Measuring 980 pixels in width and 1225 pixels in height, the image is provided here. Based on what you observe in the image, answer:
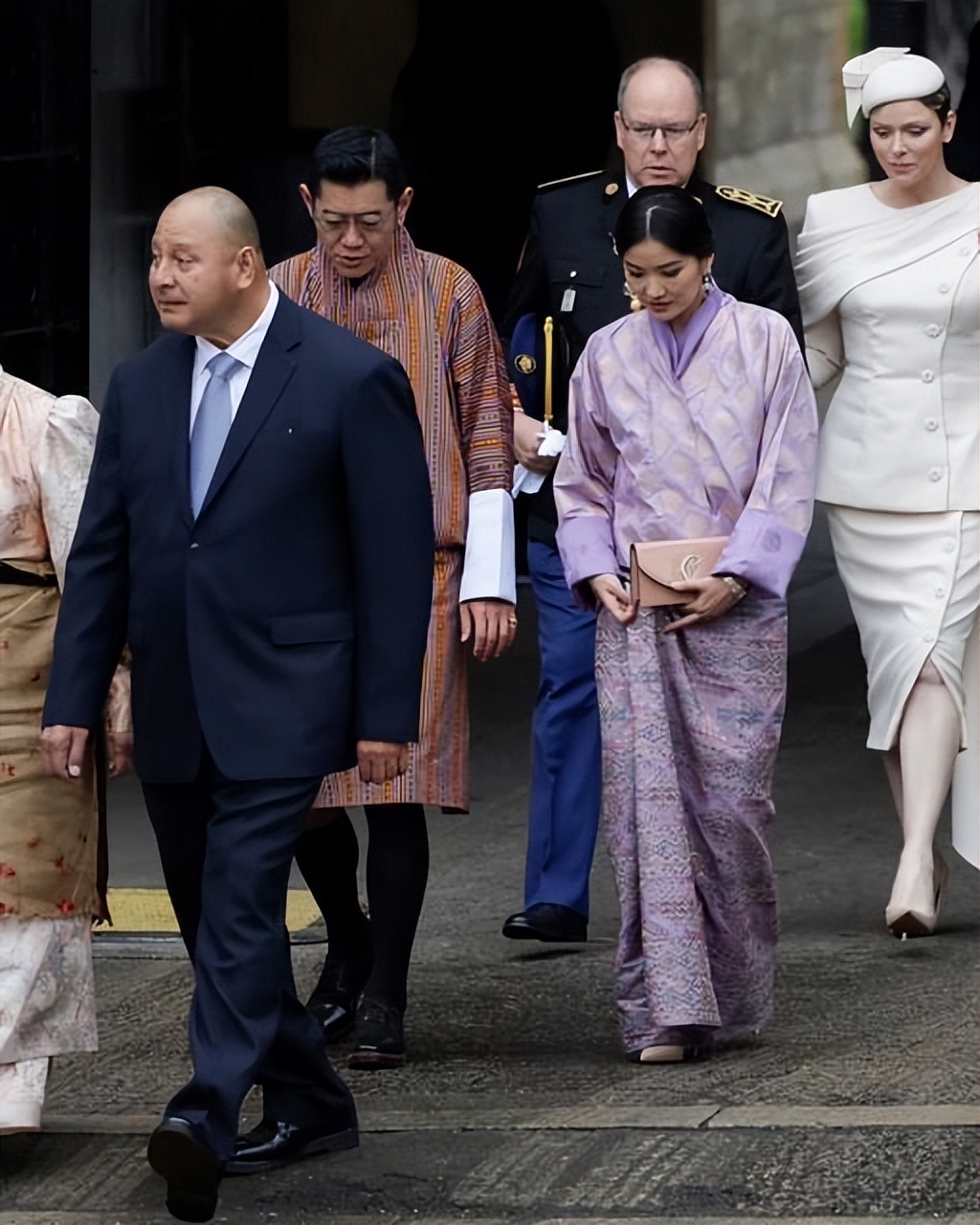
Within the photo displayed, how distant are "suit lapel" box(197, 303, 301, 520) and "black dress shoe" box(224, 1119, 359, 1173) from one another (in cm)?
103

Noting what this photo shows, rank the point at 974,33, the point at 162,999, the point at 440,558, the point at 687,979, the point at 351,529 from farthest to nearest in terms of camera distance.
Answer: the point at 974,33
the point at 162,999
the point at 440,558
the point at 687,979
the point at 351,529

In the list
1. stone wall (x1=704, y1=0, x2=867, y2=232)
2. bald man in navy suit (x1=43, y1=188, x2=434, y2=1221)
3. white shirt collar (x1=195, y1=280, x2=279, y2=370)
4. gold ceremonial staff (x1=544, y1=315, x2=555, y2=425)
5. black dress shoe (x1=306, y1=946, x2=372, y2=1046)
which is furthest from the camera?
stone wall (x1=704, y1=0, x2=867, y2=232)

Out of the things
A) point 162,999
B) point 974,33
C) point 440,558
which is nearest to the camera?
point 440,558

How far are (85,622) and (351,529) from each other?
18.2 inches

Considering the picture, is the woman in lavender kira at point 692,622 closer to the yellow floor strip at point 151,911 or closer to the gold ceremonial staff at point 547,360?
the gold ceremonial staff at point 547,360

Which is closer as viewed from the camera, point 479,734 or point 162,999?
point 162,999

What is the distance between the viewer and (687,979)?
5949 millimetres

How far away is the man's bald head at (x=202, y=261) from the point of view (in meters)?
5.27

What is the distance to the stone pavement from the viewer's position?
5.18 m

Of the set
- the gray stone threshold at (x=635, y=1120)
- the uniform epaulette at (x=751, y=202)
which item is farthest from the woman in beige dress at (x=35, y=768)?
the uniform epaulette at (x=751, y=202)

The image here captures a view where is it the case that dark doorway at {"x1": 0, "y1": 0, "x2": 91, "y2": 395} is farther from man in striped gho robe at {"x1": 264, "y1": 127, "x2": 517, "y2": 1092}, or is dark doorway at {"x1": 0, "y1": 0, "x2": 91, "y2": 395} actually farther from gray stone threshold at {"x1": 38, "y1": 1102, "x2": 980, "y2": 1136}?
gray stone threshold at {"x1": 38, "y1": 1102, "x2": 980, "y2": 1136}

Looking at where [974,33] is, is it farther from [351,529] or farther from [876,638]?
[351,529]

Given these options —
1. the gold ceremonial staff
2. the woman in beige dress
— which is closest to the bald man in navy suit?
the woman in beige dress

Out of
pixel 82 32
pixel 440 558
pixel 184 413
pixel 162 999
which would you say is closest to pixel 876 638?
pixel 440 558
